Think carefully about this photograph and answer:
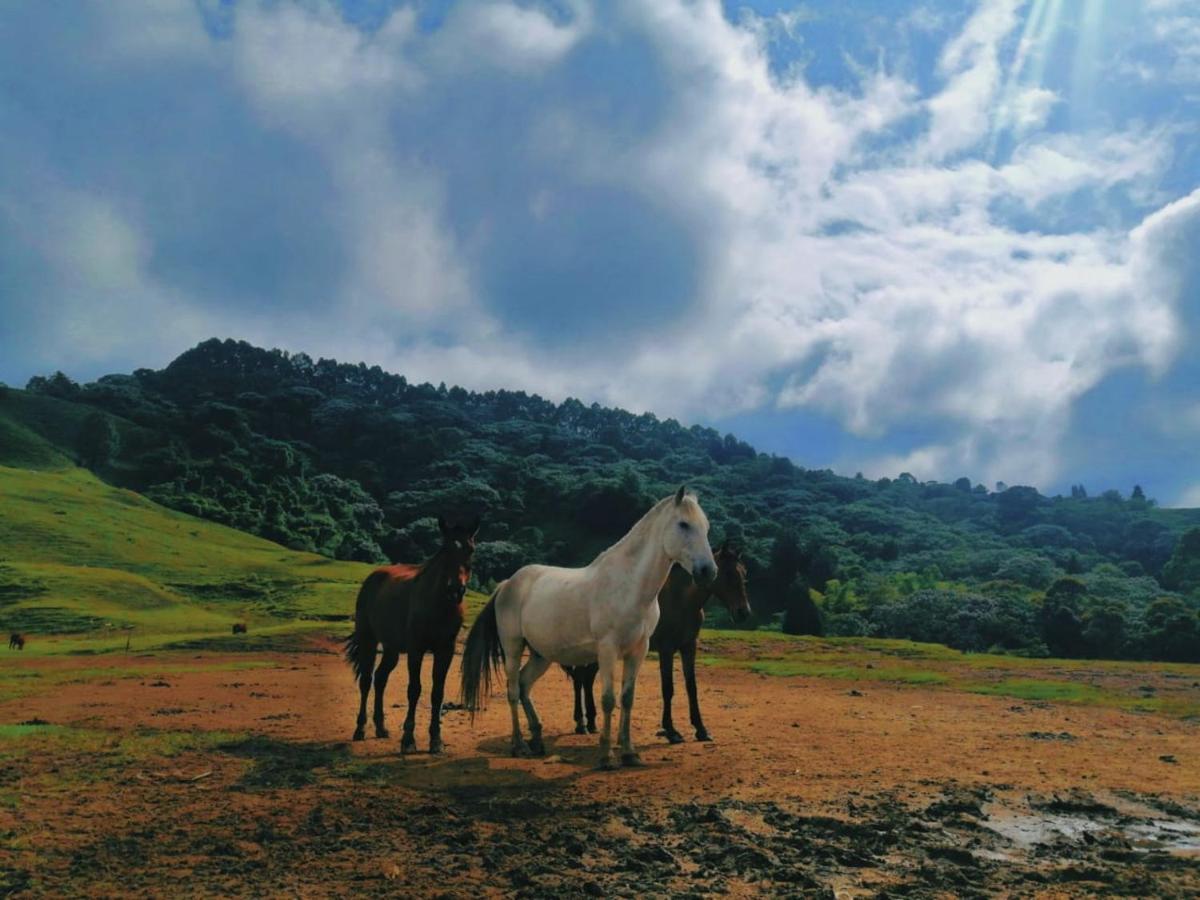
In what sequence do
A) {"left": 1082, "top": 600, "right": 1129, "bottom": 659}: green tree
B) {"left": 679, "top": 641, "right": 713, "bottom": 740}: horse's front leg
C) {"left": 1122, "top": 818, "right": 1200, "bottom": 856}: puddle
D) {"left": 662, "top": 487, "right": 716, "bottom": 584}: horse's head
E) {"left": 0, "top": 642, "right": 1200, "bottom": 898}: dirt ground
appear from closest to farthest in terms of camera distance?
1. {"left": 0, "top": 642, "right": 1200, "bottom": 898}: dirt ground
2. {"left": 1122, "top": 818, "right": 1200, "bottom": 856}: puddle
3. {"left": 662, "top": 487, "right": 716, "bottom": 584}: horse's head
4. {"left": 679, "top": 641, "right": 713, "bottom": 740}: horse's front leg
5. {"left": 1082, "top": 600, "right": 1129, "bottom": 659}: green tree

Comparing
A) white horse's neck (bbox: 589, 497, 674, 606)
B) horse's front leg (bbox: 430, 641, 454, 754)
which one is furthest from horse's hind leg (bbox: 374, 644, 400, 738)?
white horse's neck (bbox: 589, 497, 674, 606)

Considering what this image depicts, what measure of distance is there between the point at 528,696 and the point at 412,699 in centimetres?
160

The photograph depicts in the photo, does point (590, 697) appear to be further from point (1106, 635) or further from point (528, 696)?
point (1106, 635)

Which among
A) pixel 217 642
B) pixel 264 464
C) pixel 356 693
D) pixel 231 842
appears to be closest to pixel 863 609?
pixel 217 642

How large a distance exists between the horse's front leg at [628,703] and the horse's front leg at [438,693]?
247 cm

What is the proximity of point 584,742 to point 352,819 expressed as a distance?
509 cm

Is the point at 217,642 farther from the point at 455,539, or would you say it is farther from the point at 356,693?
the point at 455,539

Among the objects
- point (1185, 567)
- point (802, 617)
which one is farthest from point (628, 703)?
point (1185, 567)

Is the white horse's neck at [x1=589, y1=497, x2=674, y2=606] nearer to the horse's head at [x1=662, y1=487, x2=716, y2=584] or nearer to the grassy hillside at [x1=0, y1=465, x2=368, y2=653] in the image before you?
the horse's head at [x1=662, y1=487, x2=716, y2=584]

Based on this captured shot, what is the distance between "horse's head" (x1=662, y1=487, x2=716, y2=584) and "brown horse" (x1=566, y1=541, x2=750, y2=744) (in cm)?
229

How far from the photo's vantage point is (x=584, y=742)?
11805 mm

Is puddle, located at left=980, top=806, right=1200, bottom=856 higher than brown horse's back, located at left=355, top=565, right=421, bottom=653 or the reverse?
the reverse

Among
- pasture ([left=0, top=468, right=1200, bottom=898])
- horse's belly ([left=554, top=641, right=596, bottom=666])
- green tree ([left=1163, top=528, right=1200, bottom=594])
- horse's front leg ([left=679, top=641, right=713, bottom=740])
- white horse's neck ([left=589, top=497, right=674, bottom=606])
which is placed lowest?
pasture ([left=0, top=468, right=1200, bottom=898])

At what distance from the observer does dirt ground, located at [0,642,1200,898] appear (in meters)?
5.79
